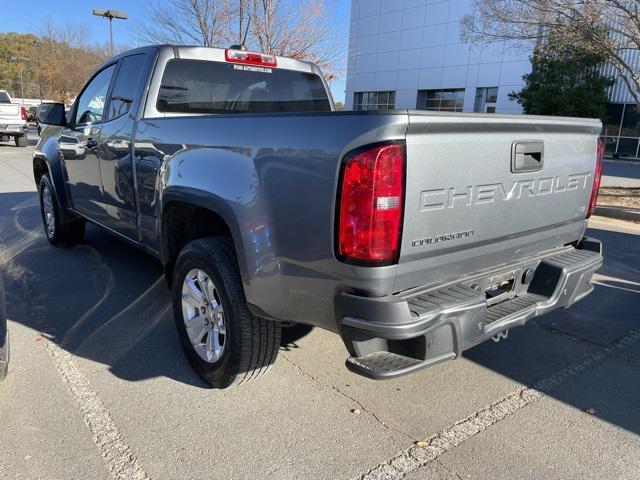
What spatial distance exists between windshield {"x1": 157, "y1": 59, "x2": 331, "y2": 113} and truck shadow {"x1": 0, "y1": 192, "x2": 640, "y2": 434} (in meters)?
1.69

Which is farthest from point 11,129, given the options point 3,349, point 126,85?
point 3,349

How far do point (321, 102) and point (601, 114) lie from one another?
25.9 metres

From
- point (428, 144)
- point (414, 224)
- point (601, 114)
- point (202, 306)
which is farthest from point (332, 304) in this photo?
point (601, 114)

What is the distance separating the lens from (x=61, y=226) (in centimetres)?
578

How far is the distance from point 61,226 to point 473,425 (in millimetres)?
4867


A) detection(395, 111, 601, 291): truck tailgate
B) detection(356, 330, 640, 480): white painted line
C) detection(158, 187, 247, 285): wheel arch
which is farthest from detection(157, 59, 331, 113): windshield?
detection(356, 330, 640, 480): white painted line

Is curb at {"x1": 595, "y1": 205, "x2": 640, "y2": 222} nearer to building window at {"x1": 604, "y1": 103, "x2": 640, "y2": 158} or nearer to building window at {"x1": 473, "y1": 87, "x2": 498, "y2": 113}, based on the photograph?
building window at {"x1": 604, "y1": 103, "x2": 640, "y2": 158}

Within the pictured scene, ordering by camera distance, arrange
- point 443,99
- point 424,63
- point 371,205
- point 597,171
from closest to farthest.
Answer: point 371,205 → point 597,171 → point 424,63 → point 443,99

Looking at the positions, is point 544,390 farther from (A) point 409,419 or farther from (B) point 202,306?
(B) point 202,306

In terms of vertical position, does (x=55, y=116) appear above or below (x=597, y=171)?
above

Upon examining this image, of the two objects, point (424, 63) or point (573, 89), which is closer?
point (573, 89)

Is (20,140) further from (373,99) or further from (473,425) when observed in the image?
(373,99)

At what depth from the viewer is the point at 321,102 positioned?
4910 mm

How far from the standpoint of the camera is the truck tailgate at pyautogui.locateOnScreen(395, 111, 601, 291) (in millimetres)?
2229
